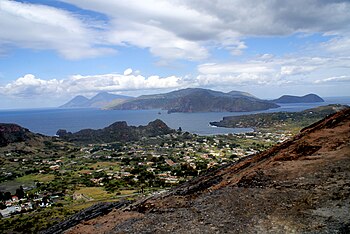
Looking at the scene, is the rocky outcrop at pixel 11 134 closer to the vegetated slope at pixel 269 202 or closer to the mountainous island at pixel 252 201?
the mountainous island at pixel 252 201

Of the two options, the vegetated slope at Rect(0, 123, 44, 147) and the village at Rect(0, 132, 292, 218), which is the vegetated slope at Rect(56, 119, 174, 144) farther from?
the vegetated slope at Rect(0, 123, 44, 147)

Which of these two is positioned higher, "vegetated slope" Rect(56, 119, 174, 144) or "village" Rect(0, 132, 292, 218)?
"vegetated slope" Rect(56, 119, 174, 144)

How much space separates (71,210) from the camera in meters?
48.8

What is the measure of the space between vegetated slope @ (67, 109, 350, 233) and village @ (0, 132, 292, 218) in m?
30.4

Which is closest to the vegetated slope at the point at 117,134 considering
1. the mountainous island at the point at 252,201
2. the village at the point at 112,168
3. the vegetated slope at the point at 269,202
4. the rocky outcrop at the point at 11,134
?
the village at the point at 112,168

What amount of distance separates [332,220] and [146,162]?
301 ft

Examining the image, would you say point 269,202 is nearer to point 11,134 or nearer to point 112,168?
point 112,168

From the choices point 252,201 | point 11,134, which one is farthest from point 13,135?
point 252,201

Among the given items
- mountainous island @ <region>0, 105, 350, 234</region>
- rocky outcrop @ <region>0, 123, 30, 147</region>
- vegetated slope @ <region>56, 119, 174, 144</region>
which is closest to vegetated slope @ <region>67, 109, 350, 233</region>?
mountainous island @ <region>0, 105, 350, 234</region>

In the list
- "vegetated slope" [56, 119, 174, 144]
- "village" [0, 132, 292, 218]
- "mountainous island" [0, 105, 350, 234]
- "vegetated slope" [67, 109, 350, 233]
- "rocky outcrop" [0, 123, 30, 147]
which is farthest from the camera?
"vegetated slope" [56, 119, 174, 144]

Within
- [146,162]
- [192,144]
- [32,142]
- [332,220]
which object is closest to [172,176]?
[146,162]

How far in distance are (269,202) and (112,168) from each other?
276 ft

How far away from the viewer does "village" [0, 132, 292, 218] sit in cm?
6180

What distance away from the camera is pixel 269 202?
1348cm
